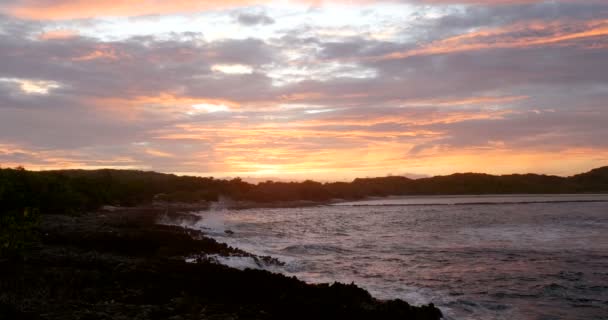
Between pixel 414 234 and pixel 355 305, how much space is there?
37458 mm

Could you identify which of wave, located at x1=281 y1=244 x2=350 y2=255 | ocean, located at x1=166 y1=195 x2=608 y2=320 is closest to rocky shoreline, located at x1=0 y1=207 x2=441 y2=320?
ocean, located at x1=166 y1=195 x2=608 y2=320

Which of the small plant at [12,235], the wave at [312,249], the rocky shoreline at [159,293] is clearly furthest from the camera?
the wave at [312,249]

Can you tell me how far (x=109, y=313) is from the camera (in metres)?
13.6

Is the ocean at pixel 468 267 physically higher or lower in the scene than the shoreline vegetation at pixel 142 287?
lower

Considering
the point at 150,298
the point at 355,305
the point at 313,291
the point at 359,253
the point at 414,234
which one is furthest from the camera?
the point at 414,234

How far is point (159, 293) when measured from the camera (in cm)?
1609

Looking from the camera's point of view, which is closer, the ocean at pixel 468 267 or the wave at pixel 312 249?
the ocean at pixel 468 267

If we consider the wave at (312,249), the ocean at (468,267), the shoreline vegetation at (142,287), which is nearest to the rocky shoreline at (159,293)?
the shoreline vegetation at (142,287)

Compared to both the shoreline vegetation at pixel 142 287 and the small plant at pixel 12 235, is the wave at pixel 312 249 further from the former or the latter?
the small plant at pixel 12 235

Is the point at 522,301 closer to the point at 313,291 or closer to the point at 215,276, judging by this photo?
the point at 313,291

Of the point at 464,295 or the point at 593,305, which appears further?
the point at 464,295

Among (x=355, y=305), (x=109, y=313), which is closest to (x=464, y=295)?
(x=355, y=305)

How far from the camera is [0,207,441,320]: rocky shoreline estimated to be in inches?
555

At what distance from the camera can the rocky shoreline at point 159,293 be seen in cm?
1410
